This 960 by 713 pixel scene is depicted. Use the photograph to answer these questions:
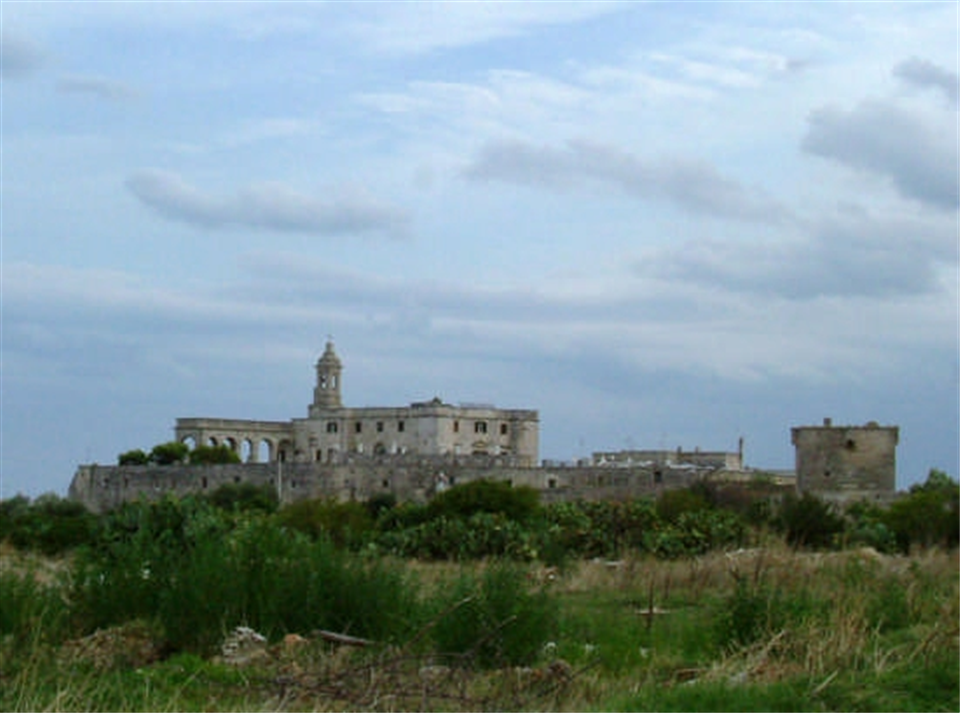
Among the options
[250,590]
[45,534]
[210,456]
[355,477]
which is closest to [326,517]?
[45,534]

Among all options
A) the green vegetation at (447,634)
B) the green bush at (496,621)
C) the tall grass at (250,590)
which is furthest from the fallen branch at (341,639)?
the tall grass at (250,590)

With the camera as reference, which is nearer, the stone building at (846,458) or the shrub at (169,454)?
the stone building at (846,458)

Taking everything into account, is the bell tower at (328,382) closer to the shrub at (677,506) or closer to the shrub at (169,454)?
the shrub at (169,454)

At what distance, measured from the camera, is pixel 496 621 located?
10.2m

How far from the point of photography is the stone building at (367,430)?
306 feet

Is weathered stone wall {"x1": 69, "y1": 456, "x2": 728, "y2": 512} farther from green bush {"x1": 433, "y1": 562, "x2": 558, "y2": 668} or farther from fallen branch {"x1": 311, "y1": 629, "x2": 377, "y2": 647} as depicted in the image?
fallen branch {"x1": 311, "y1": 629, "x2": 377, "y2": 647}

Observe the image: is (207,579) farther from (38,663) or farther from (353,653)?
(38,663)

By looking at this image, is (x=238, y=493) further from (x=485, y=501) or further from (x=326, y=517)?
(x=326, y=517)

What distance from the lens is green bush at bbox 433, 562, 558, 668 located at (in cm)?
1016

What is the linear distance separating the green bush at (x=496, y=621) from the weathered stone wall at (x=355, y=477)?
5854 centimetres

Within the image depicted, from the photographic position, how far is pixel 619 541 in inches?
1005

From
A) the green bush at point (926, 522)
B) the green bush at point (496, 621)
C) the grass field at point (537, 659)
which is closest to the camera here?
the grass field at point (537, 659)

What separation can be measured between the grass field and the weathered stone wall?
57.6m

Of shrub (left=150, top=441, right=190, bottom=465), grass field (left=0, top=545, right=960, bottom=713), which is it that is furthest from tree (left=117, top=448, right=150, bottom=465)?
grass field (left=0, top=545, right=960, bottom=713)
